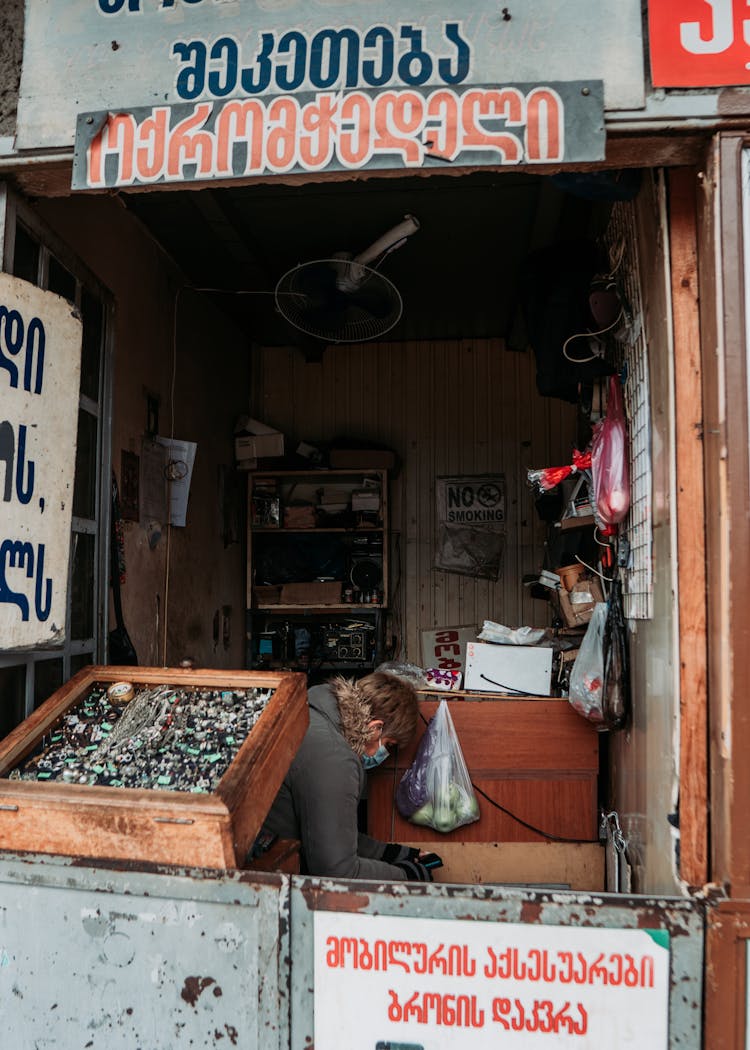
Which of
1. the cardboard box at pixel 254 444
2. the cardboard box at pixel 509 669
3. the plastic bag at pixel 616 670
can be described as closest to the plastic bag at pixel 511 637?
the cardboard box at pixel 509 669

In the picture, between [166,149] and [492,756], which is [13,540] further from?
[492,756]

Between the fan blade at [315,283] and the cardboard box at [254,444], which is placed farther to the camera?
the cardboard box at [254,444]

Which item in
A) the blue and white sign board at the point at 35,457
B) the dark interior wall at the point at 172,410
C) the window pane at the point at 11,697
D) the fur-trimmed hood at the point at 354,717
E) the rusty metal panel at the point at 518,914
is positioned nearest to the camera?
the rusty metal panel at the point at 518,914

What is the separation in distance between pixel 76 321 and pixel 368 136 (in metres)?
1.13

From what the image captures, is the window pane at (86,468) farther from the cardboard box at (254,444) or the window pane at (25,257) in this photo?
the cardboard box at (254,444)

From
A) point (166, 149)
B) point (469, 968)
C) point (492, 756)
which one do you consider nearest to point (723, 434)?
point (469, 968)

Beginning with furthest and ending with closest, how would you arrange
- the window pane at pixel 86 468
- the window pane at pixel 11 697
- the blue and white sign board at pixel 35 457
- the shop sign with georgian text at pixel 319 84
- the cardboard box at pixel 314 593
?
the cardboard box at pixel 314 593 < the window pane at pixel 86 468 < the window pane at pixel 11 697 < the blue and white sign board at pixel 35 457 < the shop sign with georgian text at pixel 319 84

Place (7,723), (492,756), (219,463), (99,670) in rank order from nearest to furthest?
(7,723), (99,670), (492,756), (219,463)

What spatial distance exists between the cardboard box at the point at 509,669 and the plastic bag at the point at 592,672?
0.36 m

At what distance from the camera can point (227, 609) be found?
18.5 ft

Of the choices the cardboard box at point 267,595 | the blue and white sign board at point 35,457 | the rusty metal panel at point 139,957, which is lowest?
the rusty metal panel at point 139,957

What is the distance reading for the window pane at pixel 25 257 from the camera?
2516 millimetres

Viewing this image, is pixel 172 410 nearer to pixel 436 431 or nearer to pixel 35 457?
pixel 35 457

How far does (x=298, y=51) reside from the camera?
7.09ft
